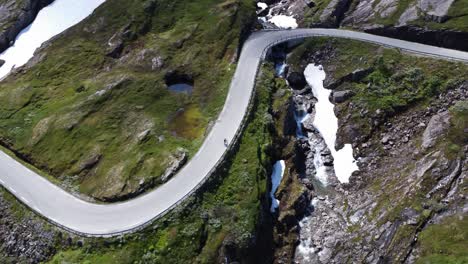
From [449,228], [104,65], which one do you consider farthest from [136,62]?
[449,228]

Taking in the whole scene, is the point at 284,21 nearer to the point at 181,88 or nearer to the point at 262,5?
the point at 262,5

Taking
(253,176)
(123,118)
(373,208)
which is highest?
(123,118)

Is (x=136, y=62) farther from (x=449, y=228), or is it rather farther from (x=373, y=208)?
(x=449, y=228)

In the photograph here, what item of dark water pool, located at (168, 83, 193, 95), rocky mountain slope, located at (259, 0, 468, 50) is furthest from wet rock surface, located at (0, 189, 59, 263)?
rocky mountain slope, located at (259, 0, 468, 50)

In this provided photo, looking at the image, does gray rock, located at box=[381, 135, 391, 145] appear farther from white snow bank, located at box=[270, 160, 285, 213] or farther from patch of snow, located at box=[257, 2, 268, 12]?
patch of snow, located at box=[257, 2, 268, 12]

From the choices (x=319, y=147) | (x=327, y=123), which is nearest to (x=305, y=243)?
(x=319, y=147)

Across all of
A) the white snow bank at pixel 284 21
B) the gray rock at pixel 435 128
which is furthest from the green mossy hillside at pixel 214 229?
the white snow bank at pixel 284 21

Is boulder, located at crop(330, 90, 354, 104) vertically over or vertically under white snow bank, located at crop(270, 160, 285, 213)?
over
